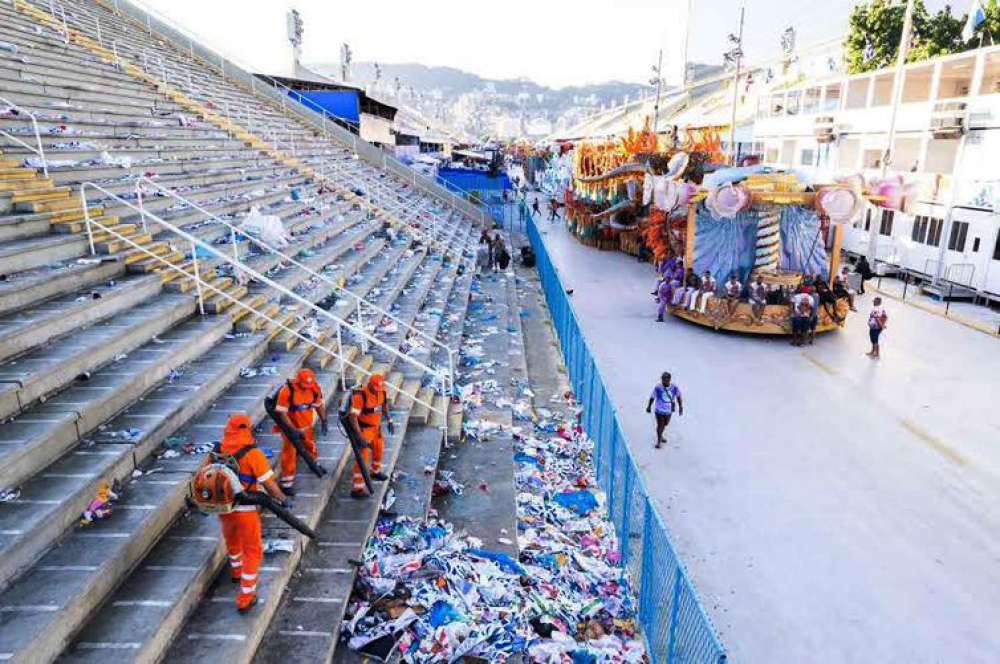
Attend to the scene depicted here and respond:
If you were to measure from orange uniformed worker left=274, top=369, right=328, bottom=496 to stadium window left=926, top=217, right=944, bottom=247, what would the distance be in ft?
68.2

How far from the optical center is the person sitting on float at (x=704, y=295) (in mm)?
15330

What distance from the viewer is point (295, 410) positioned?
19.5ft

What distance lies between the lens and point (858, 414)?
1044 cm

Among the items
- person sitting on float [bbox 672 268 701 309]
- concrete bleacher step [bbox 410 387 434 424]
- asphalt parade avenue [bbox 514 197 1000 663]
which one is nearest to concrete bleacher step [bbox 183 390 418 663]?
concrete bleacher step [bbox 410 387 434 424]

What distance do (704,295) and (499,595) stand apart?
11516 millimetres

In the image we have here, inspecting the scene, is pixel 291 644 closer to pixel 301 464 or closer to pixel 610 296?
pixel 301 464

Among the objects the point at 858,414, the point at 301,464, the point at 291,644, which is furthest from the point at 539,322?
Result: the point at 291,644

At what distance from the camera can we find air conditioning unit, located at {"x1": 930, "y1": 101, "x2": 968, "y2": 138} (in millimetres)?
18391

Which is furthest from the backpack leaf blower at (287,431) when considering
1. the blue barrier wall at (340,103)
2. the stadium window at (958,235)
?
the blue barrier wall at (340,103)

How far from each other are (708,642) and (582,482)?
4.09m

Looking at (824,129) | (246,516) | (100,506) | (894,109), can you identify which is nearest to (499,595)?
(246,516)

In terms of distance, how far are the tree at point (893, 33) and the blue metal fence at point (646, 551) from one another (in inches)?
1170

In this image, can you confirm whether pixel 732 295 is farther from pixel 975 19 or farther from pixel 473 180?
pixel 473 180

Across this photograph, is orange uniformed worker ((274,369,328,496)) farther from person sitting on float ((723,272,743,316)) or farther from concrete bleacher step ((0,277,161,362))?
person sitting on float ((723,272,743,316))
